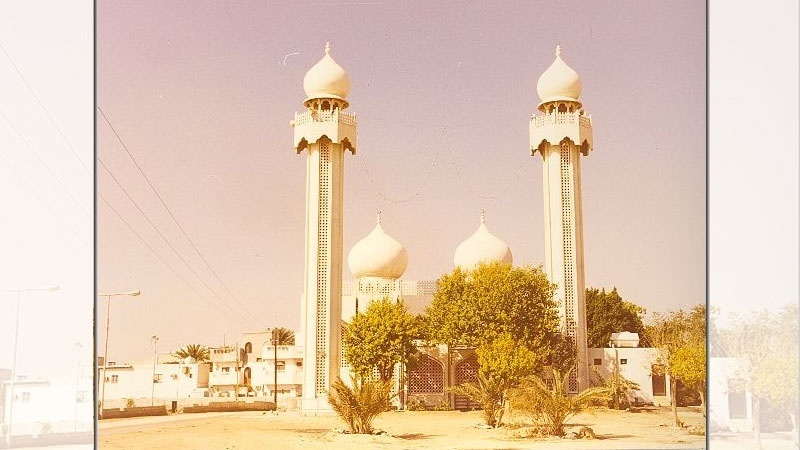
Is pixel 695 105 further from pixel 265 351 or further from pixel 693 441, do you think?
pixel 265 351

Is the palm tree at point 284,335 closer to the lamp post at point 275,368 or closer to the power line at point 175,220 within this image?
the lamp post at point 275,368

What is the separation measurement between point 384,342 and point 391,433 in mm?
1238

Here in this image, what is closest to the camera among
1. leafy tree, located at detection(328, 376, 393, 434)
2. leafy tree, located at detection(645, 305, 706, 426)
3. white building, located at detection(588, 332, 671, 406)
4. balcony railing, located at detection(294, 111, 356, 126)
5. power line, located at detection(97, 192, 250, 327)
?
leafy tree, located at detection(645, 305, 706, 426)

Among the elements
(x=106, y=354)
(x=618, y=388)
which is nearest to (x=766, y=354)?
(x=618, y=388)

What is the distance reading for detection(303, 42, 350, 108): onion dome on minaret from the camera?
1012 centimetres

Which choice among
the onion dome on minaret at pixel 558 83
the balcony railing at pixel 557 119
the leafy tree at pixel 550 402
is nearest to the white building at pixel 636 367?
the leafy tree at pixel 550 402

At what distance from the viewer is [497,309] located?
Answer: 1083cm

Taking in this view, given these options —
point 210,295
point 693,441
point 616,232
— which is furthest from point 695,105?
point 210,295

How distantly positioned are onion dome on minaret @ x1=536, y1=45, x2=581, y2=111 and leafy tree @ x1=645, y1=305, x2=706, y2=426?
2.81 m

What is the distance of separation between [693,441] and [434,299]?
337cm

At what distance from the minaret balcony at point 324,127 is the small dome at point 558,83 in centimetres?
232

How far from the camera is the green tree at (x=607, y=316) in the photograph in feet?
33.3

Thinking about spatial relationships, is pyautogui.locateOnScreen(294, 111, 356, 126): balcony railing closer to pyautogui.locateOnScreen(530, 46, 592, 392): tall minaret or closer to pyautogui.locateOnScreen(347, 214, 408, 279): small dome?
pyautogui.locateOnScreen(347, 214, 408, 279): small dome

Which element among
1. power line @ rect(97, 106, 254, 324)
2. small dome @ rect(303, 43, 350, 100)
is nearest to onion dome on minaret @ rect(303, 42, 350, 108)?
small dome @ rect(303, 43, 350, 100)
